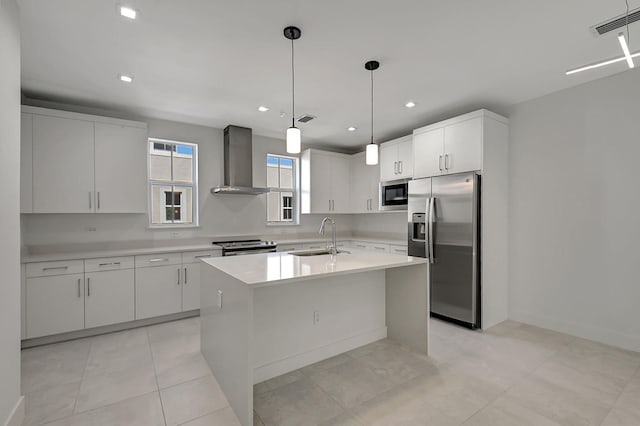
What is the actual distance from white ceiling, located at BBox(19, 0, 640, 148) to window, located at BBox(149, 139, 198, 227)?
0.69 metres

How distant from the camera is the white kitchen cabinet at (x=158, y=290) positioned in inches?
140

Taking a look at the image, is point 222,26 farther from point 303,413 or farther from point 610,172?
point 610,172

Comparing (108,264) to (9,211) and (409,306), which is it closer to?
(9,211)

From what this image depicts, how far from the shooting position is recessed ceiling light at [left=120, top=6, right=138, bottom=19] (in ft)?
6.43

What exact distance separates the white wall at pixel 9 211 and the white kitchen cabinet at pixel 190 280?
1.92 m

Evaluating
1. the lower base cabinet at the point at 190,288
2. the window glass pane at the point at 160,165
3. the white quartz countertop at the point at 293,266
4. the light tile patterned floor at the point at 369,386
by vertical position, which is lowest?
the light tile patterned floor at the point at 369,386

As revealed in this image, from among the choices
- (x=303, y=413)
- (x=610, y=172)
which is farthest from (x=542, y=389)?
(x=610, y=172)

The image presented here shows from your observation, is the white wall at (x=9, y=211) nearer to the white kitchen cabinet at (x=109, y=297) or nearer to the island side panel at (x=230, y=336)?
the island side panel at (x=230, y=336)

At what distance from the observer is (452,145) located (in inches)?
145

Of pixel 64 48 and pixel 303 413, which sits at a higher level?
pixel 64 48

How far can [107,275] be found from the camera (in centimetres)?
337

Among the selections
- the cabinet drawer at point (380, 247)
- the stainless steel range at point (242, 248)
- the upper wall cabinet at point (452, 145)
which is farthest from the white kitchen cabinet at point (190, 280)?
the upper wall cabinet at point (452, 145)

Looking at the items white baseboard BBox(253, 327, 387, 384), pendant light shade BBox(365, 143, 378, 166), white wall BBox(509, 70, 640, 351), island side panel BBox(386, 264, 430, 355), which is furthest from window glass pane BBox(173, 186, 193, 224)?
white wall BBox(509, 70, 640, 351)

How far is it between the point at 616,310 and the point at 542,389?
59.6 inches
